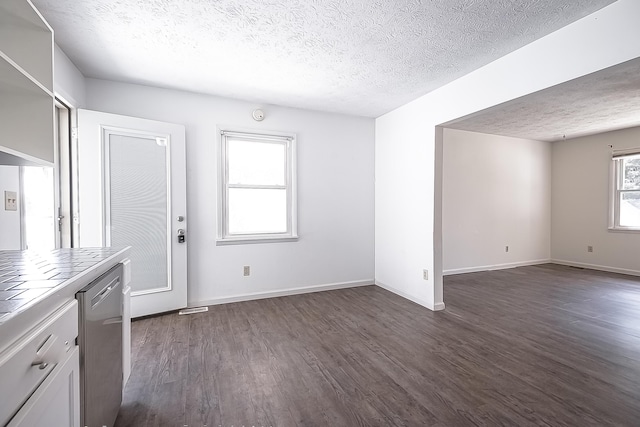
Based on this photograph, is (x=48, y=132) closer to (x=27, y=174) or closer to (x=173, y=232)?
(x=27, y=174)

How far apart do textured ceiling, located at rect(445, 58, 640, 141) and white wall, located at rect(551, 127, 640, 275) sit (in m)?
0.37

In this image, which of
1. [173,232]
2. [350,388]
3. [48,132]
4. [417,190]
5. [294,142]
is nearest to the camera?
[48,132]

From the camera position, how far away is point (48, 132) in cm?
152

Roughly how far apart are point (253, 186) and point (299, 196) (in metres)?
0.62

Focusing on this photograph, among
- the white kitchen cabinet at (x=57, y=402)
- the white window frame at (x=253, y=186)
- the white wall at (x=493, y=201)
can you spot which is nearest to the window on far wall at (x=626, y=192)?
the white wall at (x=493, y=201)

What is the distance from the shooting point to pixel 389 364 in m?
2.14

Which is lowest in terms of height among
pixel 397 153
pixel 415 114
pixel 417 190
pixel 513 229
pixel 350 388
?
pixel 350 388

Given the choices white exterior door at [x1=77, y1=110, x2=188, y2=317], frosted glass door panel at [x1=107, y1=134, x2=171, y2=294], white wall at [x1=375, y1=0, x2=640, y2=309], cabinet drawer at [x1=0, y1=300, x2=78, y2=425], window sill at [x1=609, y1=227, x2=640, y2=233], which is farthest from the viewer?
window sill at [x1=609, y1=227, x2=640, y2=233]

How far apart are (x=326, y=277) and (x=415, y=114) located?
2.45 m

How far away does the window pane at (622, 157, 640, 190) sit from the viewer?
190 inches

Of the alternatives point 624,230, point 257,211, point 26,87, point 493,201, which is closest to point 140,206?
point 257,211

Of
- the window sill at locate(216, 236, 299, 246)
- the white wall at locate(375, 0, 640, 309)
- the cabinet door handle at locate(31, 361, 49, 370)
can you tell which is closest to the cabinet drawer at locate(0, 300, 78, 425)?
the cabinet door handle at locate(31, 361, 49, 370)

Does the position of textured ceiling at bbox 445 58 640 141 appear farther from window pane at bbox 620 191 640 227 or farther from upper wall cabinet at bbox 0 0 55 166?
upper wall cabinet at bbox 0 0 55 166

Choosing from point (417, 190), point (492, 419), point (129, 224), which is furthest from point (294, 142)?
point (492, 419)
